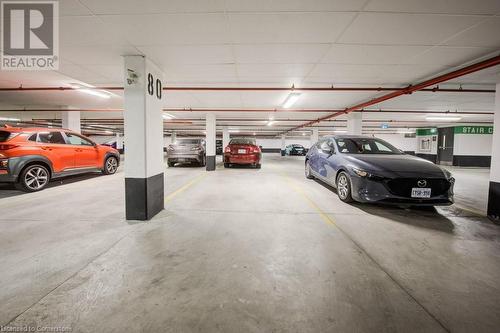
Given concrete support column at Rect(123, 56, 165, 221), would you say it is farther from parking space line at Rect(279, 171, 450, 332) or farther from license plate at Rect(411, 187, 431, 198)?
license plate at Rect(411, 187, 431, 198)

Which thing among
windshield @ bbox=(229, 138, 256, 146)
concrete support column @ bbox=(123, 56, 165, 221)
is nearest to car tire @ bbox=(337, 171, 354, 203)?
concrete support column @ bbox=(123, 56, 165, 221)

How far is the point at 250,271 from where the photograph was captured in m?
2.08

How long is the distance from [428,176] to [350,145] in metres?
1.83

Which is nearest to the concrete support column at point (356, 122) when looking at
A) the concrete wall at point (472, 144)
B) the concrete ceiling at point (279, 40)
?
the concrete ceiling at point (279, 40)

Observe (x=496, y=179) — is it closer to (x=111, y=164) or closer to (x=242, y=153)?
(x=242, y=153)

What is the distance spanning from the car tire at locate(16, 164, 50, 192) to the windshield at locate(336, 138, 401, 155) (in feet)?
24.5

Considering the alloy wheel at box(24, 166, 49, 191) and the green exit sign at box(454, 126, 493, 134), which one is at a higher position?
the green exit sign at box(454, 126, 493, 134)

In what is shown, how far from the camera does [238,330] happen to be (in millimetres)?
1409

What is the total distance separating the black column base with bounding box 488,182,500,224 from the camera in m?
3.79

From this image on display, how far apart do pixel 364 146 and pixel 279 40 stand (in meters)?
3.44

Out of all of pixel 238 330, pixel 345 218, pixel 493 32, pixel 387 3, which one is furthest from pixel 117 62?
pixel 493 32

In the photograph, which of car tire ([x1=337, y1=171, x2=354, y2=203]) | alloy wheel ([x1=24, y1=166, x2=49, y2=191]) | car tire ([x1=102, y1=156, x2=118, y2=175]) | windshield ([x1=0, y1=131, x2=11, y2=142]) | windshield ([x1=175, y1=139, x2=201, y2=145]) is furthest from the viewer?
windshield ([x1=175, y1=139, x2=201, y2=145])

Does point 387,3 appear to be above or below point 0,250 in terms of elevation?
above

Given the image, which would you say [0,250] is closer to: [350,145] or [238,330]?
[238,330]
